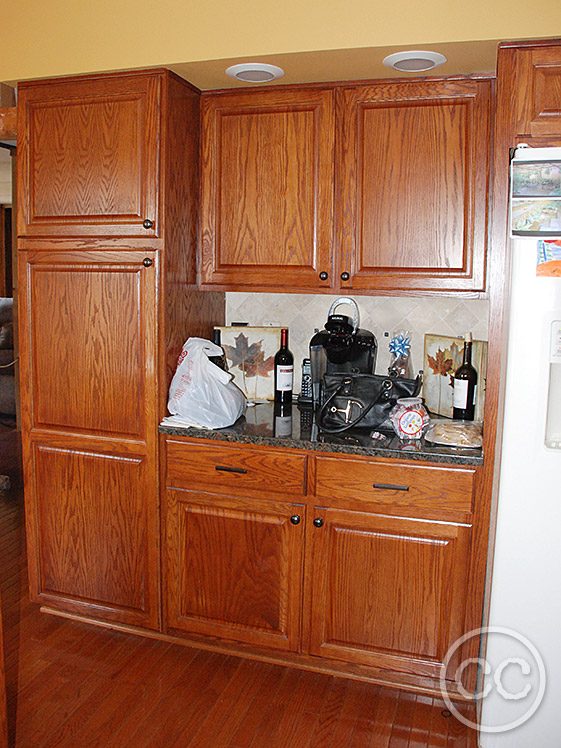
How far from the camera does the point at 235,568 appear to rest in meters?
2.37

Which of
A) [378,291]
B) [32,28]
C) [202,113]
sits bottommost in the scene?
[378,291]

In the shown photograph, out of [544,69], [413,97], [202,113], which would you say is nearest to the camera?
[544,69]

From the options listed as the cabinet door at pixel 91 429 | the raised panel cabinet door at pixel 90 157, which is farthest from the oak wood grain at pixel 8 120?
the cabinet door at pixel 91 429

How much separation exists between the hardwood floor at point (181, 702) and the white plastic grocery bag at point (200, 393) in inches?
35.7

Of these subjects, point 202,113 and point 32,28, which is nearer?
point 32,28

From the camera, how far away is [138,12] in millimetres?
2203

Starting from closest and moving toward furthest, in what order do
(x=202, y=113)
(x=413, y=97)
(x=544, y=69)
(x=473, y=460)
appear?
1. (x=544, y=69)
2. (x=473, y=460)
3. (x=413, y=97)
4. (x=202, y=113)

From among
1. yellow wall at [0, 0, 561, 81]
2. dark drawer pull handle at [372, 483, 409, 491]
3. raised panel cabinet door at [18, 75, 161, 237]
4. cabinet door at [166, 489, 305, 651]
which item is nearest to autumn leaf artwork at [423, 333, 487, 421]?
dark drawer pull handle at [372, 483, 409, 491]

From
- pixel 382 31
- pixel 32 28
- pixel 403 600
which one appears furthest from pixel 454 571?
pixel 32 28

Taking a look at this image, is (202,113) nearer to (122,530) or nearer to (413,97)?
(413,97)

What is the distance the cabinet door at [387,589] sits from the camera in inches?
84.7

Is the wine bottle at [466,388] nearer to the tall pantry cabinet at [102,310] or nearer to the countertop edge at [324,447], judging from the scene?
the countertop edge at [324,447]

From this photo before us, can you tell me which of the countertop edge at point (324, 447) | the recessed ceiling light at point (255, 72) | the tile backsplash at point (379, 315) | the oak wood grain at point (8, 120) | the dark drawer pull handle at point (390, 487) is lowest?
the dark drawer pull handle at point (390, 487)

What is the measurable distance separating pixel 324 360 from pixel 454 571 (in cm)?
93
